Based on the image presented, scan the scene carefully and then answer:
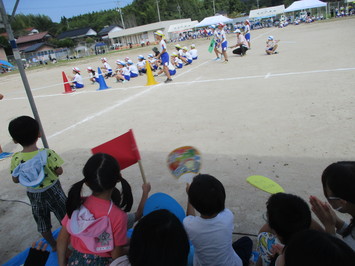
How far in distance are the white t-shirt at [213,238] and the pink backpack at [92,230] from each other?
1.70 ft

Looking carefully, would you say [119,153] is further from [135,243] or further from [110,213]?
[135,243]

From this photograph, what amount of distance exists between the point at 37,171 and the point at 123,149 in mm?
724

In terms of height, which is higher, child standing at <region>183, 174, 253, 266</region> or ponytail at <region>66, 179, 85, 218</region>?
ponytail at <region>66, 179, 85, 218</region>

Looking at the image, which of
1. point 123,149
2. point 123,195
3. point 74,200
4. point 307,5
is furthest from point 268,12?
point 74,200

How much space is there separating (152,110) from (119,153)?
4.37 meters

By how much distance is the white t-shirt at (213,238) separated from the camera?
1.76 m

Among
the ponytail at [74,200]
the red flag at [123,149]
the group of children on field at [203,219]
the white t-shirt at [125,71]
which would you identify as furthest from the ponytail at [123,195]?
the white t-shirt at [125,71]

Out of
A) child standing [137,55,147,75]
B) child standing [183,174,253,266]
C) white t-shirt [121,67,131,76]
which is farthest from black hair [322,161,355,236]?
child standing [137,55,147,75]

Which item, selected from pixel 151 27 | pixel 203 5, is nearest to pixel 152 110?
pixel 151 27

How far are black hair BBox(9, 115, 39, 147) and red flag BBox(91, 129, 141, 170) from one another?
54 centimetres

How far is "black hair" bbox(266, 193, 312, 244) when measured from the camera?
158 cm

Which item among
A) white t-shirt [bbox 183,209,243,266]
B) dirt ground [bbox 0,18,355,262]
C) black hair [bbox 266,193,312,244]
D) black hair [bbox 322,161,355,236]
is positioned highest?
black hair [bbox 322,161,355,236]

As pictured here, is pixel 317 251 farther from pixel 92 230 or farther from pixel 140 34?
pixel 140 34

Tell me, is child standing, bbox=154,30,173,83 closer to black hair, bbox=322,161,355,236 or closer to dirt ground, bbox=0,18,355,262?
dirt ground, bbox=0,18,355,262
